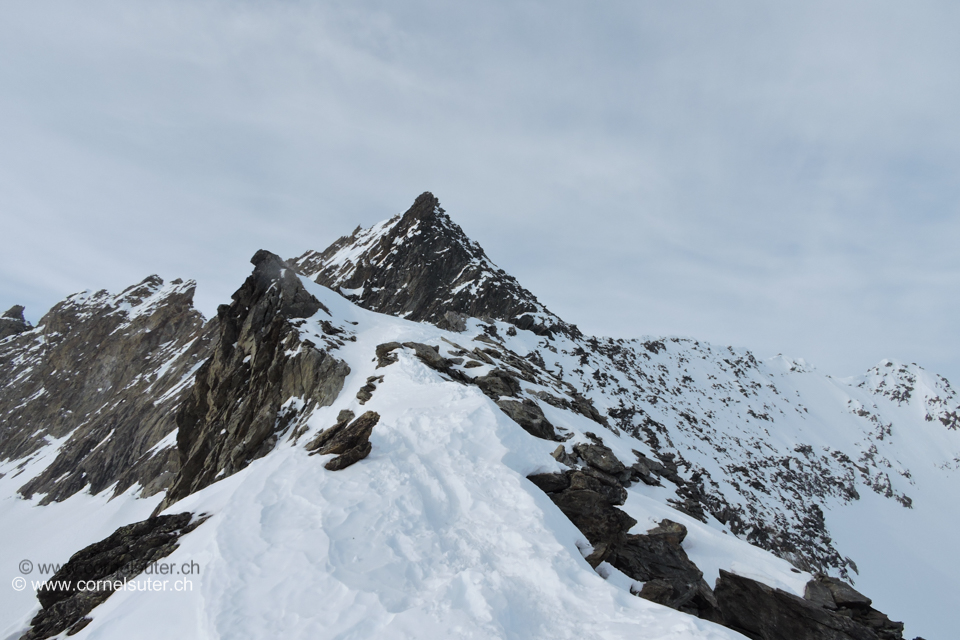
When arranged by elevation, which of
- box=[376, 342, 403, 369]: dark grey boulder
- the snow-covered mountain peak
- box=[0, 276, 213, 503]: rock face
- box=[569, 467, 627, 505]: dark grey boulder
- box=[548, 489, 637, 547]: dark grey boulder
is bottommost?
box=[0, 276, 213, 503]: rock face

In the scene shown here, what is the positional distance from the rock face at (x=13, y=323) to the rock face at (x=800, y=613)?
159 metres

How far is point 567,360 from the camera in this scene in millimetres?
50344

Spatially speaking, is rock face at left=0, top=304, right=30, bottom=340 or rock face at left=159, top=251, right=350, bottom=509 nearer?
rock face at left=159, top=251, right=350, bottom=509

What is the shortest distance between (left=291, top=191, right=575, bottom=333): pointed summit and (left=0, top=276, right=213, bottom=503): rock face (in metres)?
28.3

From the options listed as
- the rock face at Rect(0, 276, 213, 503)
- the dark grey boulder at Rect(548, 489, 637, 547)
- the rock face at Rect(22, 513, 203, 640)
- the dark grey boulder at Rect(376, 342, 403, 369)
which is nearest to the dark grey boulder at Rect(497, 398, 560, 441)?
the dark grey boulder at Rect(376, 342, 403, 369)

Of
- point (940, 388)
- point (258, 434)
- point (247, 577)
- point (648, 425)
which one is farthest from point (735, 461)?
point (940, 388)

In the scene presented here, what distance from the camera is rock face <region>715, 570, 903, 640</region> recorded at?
11.5 metres

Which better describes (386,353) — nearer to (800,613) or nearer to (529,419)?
(529,419)

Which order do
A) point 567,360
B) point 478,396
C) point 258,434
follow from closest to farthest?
1. point 478,396
2. point 258,434
3. point 567,360

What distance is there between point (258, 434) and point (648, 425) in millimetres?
38353

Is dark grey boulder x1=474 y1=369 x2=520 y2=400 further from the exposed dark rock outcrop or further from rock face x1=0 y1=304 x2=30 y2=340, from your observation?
rock face x1=0 y1=304 x2=30 y2=340

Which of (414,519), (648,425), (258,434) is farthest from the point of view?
(648,425)

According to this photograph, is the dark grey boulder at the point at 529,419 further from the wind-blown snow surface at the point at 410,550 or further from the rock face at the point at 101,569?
the rock face at the point at 101,569

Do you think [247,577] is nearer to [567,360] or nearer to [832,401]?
[567,360]
